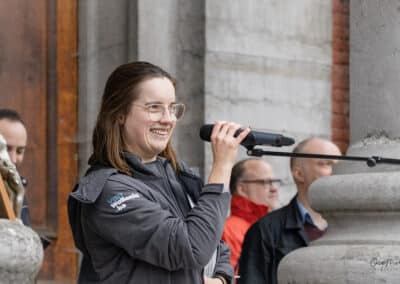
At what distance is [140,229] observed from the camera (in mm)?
4367

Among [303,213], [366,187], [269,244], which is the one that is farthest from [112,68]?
[366,187]

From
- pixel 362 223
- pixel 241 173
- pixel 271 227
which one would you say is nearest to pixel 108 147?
pixel 362 223

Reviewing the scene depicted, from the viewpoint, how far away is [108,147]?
4.57 metres

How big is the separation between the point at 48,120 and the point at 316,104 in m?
2.00

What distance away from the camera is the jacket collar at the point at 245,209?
796 centimetres

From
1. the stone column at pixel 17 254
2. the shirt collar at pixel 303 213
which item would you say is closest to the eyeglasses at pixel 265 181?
the shirt collar at pixel 303 213

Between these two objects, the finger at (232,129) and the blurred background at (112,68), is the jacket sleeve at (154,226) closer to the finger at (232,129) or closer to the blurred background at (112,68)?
the finger at (232,129)

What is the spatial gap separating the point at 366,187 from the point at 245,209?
2474 millimetres

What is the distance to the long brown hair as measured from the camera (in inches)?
180

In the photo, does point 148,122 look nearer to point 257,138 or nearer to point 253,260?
point 257,138

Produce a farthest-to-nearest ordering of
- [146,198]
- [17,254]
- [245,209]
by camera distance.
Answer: [245,209] < [146,198] < [17,254]

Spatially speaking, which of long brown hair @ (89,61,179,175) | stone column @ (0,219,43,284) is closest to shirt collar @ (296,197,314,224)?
long brown hair @ (89,61,179,175)

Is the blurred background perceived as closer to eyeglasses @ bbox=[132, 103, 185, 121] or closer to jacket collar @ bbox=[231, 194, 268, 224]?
jacket collar @ bbox=[231, 194, 268, 224]

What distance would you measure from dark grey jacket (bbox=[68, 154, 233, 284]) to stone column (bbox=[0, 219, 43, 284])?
46cm
